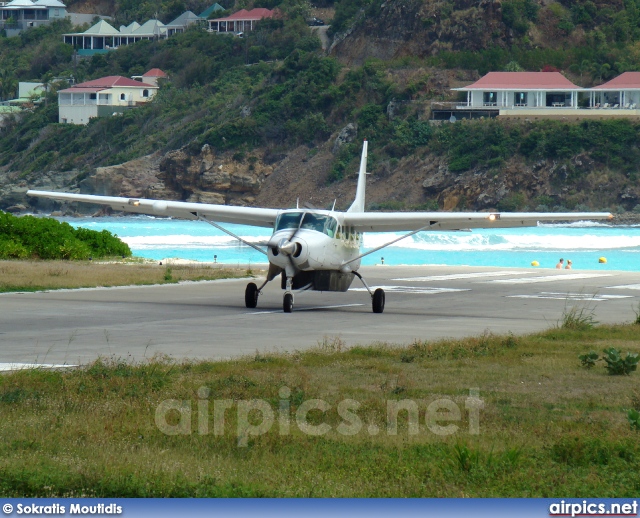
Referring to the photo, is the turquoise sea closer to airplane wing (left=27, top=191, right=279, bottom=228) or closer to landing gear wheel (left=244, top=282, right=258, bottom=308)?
airplane wing (left=27, top=191, right=279, bottom=228)

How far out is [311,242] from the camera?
71.1ft

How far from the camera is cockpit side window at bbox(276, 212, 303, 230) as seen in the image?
22112 mm

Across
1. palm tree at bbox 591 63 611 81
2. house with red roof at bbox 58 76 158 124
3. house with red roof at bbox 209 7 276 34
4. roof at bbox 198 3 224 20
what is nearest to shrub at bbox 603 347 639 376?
palm tree at bbox 591 63 611 81

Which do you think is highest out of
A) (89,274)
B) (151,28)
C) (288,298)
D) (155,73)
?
(151,28)

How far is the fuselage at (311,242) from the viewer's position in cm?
2128

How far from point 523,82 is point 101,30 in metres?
75.8

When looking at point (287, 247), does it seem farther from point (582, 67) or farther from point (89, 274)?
point (582, 67)

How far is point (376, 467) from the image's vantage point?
26.6ft

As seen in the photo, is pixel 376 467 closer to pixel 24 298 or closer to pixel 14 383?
pixel 14 383

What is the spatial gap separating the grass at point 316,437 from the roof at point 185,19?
5865 inches

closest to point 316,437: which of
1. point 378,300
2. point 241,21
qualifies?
point 378,300

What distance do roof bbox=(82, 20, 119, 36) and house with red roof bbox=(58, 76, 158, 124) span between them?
28.5m

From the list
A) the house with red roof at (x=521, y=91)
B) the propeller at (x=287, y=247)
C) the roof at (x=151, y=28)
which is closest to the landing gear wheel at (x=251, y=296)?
the propeller at (x=287, y=247)

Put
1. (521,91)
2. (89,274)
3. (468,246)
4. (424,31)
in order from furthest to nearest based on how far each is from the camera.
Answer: (424,31)
(521,91)
(468,246)
(89,274)
